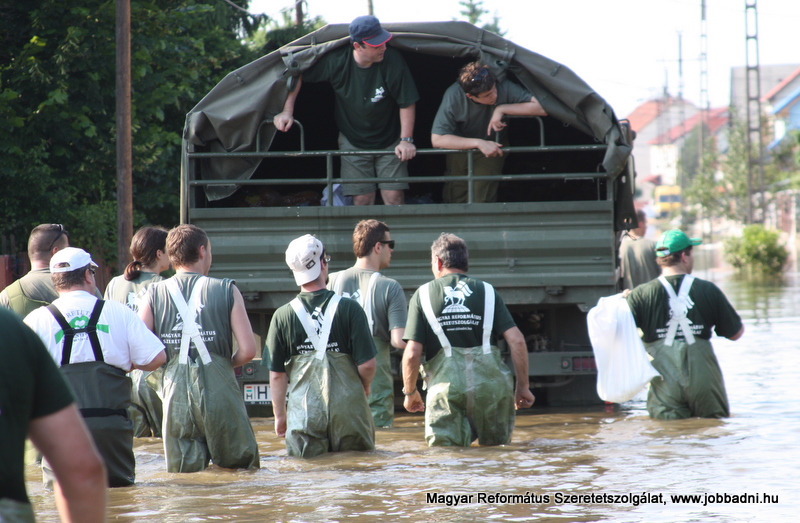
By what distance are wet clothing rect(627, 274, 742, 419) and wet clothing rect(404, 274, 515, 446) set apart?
161 centimetres

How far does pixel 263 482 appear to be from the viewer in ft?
19.3

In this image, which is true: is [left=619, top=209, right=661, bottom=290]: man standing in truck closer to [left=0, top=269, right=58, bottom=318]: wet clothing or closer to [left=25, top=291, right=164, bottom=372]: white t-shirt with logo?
[left=0, top=269, right=58, bottom=318]: wet clothing

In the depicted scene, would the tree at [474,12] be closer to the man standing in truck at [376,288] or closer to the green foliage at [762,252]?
the green foliage at [762,252]

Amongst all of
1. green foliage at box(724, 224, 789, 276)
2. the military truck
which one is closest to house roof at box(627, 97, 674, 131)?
green foliage at box(724, 224, 789, 276)

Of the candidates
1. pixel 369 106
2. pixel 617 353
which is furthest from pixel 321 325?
pixel 369 106

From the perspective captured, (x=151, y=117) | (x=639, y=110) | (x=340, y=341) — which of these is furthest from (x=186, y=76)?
(x=639, y=110)

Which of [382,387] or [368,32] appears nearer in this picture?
[382,387]

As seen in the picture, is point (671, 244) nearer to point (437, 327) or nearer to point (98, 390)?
point (437, 327)

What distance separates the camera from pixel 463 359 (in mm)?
6516

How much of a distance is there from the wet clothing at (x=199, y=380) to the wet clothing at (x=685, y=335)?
3.28 meters

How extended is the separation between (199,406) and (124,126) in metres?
8.43

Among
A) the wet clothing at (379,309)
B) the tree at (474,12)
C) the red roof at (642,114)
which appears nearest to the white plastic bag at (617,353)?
the wet clothing at (379,309)

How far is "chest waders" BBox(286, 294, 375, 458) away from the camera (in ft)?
20.2

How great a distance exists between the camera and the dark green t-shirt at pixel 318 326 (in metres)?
6.14
